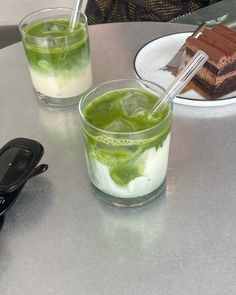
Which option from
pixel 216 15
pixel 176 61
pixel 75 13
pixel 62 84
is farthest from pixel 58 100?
pixel 216 15

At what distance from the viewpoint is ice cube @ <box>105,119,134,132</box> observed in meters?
0.52

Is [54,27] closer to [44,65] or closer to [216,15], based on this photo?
[44,65]

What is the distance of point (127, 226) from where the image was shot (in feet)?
1.83

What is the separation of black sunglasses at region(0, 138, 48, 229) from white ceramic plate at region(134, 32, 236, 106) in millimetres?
280

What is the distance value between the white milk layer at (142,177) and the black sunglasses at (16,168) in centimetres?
9

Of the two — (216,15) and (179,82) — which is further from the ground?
(179,82)

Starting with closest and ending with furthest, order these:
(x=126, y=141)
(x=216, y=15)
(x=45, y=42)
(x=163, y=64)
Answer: (x=126, y=141) < (x=45, y=42) < (x=163, y=64) < (x=216, y=15)

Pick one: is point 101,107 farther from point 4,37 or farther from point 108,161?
point 4,37

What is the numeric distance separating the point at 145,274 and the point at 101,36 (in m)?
0.65

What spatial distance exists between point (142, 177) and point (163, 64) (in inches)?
15.5

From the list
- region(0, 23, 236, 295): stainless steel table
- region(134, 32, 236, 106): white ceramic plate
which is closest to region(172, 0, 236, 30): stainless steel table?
region(134, 32, 236, 106): white ceramic plate

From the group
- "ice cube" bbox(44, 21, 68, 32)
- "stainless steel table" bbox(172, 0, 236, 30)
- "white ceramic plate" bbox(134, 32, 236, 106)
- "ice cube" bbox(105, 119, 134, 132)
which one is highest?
"ice cube" bbox(44, 21, 68, 32)

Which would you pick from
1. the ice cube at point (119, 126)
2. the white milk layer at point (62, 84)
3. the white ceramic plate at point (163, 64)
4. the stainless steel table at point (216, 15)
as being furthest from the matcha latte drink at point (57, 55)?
the stainless steel table at point (216, 15)

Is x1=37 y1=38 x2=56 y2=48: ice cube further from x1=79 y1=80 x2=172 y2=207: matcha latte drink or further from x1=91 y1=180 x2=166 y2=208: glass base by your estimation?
x1=91 y1=180 x2=166 y2=208: glass base
